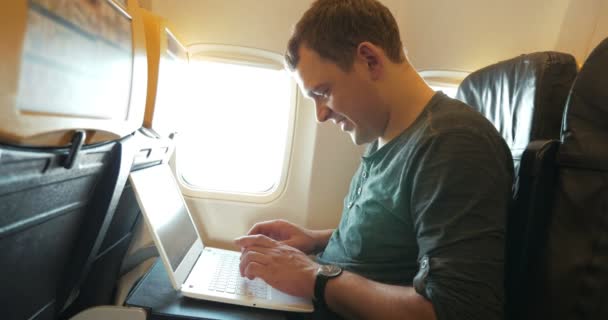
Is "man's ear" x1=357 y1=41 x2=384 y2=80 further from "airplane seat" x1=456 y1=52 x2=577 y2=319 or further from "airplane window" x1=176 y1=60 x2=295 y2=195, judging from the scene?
"airplane window" x1=176 y1=60 x2=295 y2=195

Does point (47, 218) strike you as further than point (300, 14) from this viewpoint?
No

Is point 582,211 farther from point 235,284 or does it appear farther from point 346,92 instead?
point 235,284

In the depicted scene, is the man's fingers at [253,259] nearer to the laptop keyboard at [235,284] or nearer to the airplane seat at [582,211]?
the laptop keyboard at [235,284]

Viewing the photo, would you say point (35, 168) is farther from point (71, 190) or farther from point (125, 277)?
point (125, 277)

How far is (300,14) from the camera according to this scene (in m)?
1.48

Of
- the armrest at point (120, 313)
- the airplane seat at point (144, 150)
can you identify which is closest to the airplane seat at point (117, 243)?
the airplane seat at point (144, 150)

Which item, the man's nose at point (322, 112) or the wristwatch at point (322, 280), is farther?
the man's nose at point (322, 112)

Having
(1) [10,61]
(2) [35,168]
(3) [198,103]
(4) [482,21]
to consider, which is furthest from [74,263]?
(4) [482,21]

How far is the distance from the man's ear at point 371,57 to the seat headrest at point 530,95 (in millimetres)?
365

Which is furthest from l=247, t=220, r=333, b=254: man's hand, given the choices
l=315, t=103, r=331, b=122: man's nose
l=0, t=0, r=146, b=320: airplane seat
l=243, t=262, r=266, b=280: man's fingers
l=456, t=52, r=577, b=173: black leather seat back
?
l=456, t=52, r=577, b=173: black leather seat back

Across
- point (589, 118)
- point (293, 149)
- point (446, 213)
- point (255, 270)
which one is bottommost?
point (255, 270)

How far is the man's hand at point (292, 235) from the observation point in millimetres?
1400

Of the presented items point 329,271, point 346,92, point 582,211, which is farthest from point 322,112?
point 582,211

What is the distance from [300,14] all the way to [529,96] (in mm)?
968
